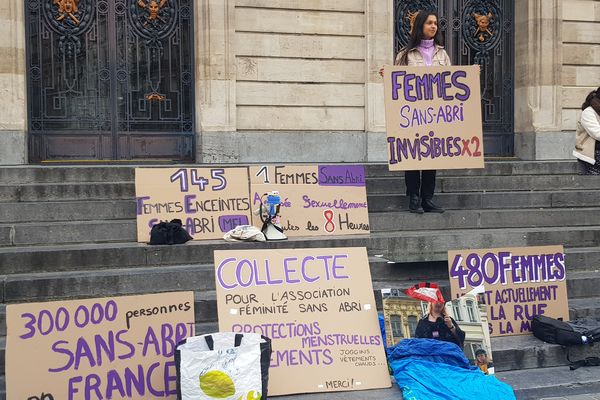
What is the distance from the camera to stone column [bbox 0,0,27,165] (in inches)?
402

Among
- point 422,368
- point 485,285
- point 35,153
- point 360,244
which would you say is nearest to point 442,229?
point 360,244

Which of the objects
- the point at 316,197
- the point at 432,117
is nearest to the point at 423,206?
the point at 432,117

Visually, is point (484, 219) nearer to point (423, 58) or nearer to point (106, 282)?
point (423, 58)

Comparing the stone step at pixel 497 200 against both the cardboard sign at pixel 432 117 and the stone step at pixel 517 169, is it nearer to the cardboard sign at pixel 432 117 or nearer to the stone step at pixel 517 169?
the cardboard sign at pixel 432 117

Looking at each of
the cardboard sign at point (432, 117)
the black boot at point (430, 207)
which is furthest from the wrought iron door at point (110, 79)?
the black boot at point (430, 207)

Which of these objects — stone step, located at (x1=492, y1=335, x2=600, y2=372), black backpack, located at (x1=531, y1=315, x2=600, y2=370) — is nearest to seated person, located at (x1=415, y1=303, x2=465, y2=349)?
stone step, located at (x1=492, y1=335, x2=600, y2=372)

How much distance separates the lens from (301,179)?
8117 mm

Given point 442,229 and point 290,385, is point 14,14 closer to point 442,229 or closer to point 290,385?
point 442,229

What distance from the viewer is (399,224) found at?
8344mm

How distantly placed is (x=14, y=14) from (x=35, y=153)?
1905 millimetres

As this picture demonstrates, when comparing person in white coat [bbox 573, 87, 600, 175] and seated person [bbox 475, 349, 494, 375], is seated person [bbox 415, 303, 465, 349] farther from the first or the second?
person in white coat [bbox 573, 87, 600, 175]

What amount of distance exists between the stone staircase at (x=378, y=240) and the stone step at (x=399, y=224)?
11mm

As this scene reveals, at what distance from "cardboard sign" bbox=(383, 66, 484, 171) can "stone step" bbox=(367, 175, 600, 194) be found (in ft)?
3.15

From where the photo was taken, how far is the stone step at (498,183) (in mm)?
9227
